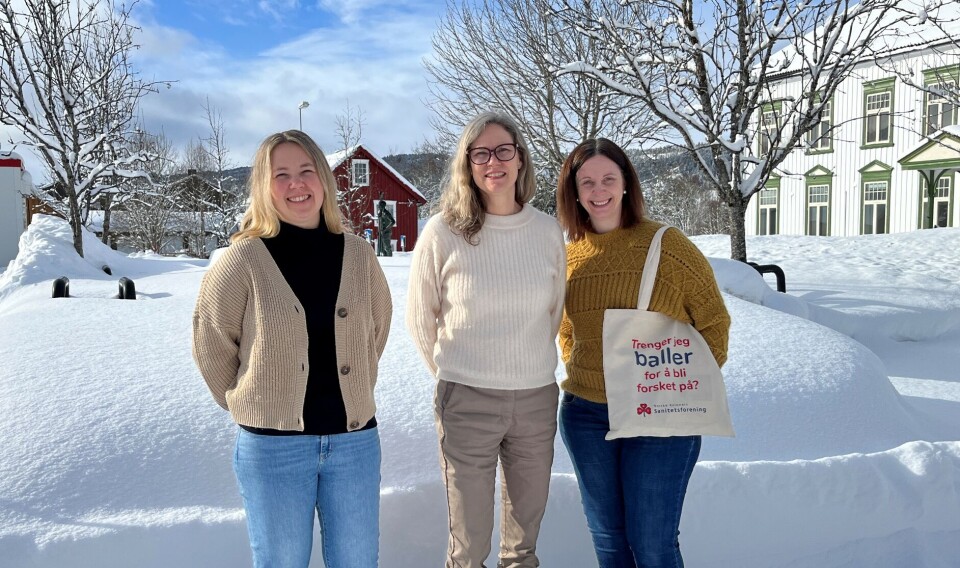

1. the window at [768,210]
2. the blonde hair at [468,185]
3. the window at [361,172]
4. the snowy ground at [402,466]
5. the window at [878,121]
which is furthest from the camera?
the window at [361,172]

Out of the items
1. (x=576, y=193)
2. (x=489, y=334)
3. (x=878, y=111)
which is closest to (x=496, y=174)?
(x=576, y=193)

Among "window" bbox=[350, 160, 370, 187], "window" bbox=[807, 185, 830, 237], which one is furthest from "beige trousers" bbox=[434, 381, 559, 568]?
"window" bbox=[350, 160, 370, 187]

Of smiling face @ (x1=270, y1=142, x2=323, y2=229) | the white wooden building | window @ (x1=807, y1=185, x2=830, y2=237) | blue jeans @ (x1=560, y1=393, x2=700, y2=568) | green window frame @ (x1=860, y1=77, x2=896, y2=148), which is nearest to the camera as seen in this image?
smiling face @ (x1=270, y1=142, x2=323, y2=229)

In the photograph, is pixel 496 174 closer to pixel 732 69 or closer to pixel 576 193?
pixel 576 193

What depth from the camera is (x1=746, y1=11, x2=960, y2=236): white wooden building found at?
1856 cm

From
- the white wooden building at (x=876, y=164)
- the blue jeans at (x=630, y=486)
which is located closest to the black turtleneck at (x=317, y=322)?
the blue jeans at (x=630, y=486)

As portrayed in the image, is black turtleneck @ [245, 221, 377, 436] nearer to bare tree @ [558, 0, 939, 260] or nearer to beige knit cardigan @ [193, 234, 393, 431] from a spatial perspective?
beige knit cardigan @ [193, 234, 393, 431]

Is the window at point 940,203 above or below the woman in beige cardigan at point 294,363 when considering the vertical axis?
above

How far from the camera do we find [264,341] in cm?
187

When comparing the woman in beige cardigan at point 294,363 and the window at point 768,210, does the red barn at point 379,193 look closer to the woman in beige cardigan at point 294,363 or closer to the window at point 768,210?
the window at point 768,210

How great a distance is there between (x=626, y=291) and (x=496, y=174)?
1.87ft

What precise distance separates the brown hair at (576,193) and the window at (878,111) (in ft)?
69.6

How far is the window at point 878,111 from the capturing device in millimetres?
19812

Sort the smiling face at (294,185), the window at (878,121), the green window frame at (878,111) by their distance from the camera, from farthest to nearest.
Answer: the window at (878,121)
the green window frame at (878,111)
the smiling face at (294,185)
